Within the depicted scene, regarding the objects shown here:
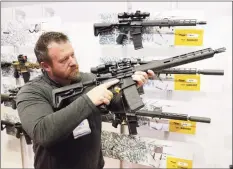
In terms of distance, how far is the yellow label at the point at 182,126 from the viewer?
56.4 inches

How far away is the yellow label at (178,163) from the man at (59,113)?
0.54 meters

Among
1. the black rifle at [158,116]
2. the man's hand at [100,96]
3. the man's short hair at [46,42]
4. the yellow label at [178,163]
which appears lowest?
the yellow label at [178,163]

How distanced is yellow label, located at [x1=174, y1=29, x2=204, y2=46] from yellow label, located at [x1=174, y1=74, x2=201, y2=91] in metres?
0.19

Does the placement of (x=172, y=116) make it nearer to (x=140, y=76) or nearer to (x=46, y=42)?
(x=140, y=76)

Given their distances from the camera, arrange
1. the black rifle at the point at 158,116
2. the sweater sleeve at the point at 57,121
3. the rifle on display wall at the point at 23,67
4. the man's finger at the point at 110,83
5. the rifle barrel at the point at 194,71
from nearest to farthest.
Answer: the sweater sleeve at the point at 57,121, the man's finger at the point at 110,83, the rifle barrel at the point at 194,71, the black rifle at the point at 158,116, the rifle on display wall at the point at 23,67

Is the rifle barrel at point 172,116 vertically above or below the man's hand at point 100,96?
below

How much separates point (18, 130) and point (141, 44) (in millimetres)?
1241

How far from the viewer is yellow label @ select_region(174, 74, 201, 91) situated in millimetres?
1375

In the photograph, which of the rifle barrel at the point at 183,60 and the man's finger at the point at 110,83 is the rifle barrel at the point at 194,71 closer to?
the rifle barrel at the point at 183,60

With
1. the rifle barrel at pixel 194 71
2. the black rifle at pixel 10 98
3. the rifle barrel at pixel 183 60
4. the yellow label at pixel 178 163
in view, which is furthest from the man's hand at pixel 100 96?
the black rifle at pixel 10 98

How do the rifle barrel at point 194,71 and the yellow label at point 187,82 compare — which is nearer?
the rifle barrel at point 194,71

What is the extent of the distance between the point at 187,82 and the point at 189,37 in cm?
27

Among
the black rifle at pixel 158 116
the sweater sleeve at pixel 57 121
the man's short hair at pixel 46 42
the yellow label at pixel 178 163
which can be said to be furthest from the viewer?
the yellow label at pixel 178 163

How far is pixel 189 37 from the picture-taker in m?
1.34
